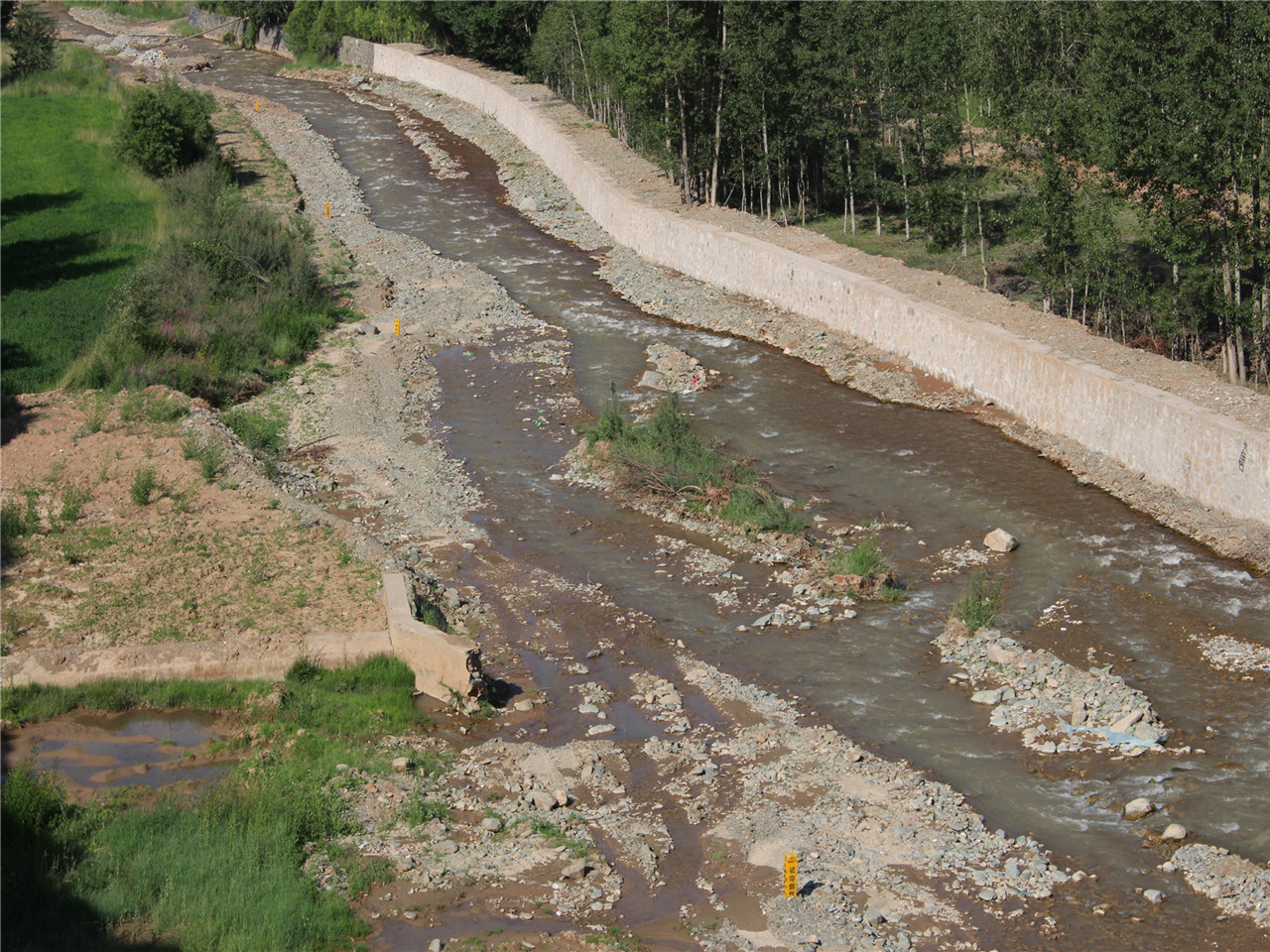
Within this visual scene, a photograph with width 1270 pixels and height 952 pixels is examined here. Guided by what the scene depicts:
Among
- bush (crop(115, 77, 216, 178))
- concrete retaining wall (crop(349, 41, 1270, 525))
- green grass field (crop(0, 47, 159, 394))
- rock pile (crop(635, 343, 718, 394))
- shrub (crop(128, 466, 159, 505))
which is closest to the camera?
concrete retaining wall (crop(349, 41, 1270, 525))

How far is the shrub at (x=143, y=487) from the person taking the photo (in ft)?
69.8

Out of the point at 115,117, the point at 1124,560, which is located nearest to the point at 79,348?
the point at 1124,560

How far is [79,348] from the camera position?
88.1 feet

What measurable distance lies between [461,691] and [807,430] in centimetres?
1184

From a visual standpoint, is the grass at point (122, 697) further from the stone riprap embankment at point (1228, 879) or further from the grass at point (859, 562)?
the stone riprap embankment at point (1228, 879)

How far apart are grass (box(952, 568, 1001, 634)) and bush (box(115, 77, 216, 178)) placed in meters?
34.5

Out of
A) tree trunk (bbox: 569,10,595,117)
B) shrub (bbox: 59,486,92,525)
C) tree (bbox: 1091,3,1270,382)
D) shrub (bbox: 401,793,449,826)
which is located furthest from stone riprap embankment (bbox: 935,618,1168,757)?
tree trunk (bbox: 569,10,595,117)

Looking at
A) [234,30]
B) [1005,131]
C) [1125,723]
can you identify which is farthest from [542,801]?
[234,30]

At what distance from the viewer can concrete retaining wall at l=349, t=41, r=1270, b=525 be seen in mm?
20516

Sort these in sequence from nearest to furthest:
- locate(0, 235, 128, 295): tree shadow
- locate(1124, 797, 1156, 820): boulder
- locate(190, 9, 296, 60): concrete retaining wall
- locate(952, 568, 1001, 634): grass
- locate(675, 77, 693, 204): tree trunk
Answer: locate(1124, 797, 1156, 820): boulder < locate(952, 568, 1001, 634): grass < locate(0, 235, 128, 295): tree shadow < locate(675, 77, 693, 204): tree trunk < locate(190, 9, 296, 60): concrete retaining wall

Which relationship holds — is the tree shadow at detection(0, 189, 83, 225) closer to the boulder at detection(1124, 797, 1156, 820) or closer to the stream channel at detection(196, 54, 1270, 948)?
the stream channel at detection(196, 54, 1270, 948)

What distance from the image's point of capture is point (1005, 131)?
95.3ft

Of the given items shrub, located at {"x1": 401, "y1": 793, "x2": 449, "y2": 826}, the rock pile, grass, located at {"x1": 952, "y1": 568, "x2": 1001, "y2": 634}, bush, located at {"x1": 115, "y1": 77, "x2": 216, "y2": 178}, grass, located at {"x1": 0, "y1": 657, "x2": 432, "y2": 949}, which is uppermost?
bush, located at {"x1": 115, "y1": 77, "x2": 216, "y2": 178}

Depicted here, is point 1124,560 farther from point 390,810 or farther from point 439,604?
point 390,810
